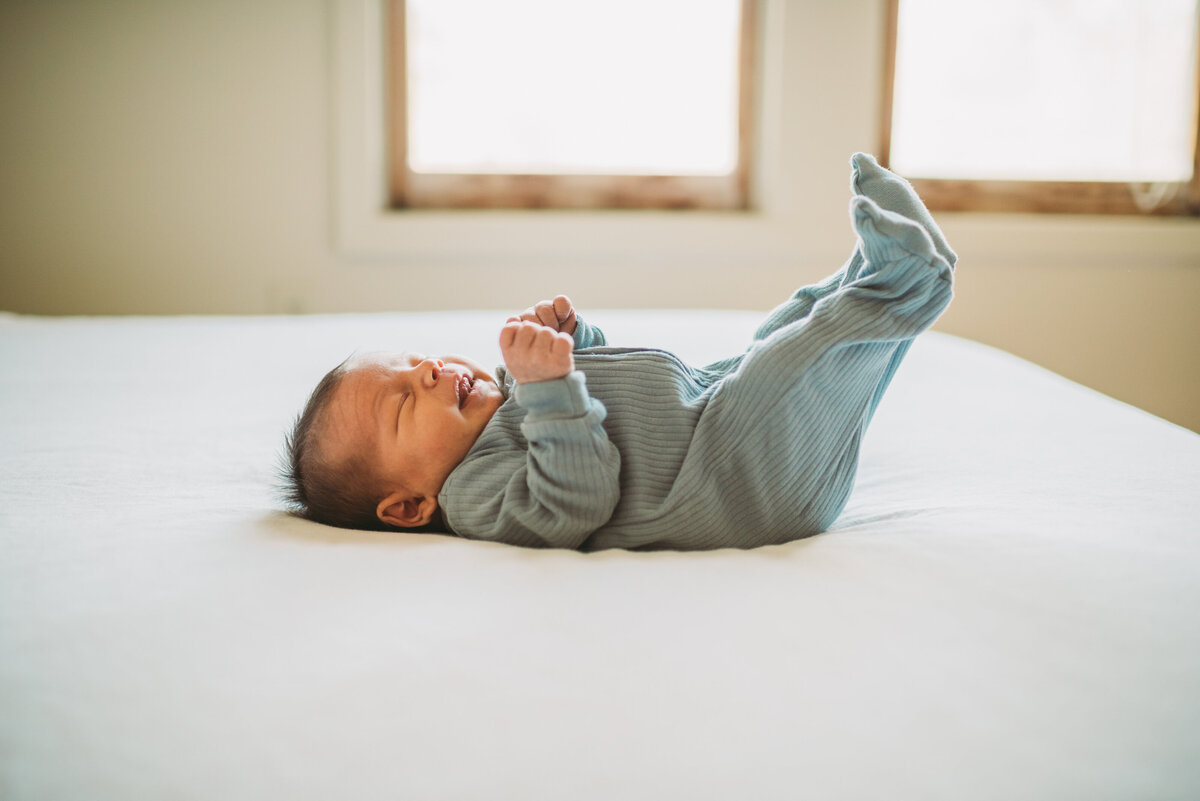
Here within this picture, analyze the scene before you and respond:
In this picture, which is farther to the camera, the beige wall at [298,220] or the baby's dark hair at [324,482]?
the beige wall at [298,220]

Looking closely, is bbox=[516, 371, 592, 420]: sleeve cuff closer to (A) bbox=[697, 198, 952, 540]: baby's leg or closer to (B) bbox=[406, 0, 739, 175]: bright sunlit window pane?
(A) bbox=[697, 198, 952, 540]: baby's leg

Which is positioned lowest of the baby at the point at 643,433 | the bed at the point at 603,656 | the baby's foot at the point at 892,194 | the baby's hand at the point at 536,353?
the bed at the point at 603,656

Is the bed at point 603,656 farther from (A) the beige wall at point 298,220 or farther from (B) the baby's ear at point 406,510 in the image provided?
(A) the beige wall at point 298,220

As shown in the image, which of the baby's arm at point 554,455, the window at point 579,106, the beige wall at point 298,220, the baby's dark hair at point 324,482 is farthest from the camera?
the window at point 579,106

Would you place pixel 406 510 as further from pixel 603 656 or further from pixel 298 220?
pixel 298 220

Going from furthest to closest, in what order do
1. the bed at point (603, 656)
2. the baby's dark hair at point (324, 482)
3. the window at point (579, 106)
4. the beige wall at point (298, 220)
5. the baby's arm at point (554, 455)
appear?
the window at point (579, 106), the beige wall at point (298, 220), the baby's dark hair at point (324, 482), the baby's arm at point (554, 455), the bed at point (603, 656)

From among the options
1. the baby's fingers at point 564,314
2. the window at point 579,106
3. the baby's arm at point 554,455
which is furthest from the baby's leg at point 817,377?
the window at point 579,106

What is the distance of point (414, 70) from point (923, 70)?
123 cm

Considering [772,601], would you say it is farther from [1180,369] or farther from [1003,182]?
[1180,369]

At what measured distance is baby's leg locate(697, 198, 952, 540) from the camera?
0.74 metres

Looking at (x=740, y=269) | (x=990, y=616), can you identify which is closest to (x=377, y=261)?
(x=740, y=269)

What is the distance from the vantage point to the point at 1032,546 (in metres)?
0.63

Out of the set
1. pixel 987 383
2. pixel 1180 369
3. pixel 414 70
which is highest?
pixel 414 70

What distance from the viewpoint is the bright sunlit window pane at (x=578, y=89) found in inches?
81.2
